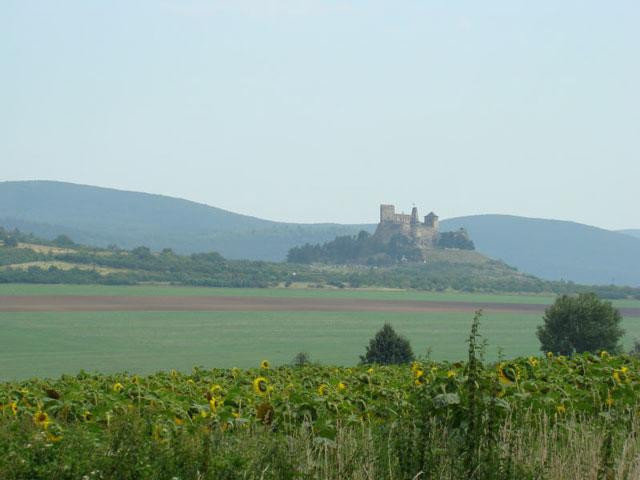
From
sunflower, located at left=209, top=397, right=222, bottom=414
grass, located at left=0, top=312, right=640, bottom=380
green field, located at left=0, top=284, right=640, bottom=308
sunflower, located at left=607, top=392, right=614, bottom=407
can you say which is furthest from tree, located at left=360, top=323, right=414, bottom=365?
green field, located at left=0, top=284, right=640, bottom=308

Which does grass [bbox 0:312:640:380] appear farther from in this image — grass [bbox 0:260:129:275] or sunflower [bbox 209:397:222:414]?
grass [bbox 0:260:129:275]

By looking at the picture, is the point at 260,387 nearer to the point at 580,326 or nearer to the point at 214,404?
the point at 214,404

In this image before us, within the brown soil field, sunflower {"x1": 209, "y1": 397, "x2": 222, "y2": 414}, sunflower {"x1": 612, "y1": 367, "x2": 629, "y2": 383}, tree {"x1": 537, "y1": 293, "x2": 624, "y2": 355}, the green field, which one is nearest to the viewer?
sunflower {"x1": 209, "y1": 397, "x2": 222, "y2": 414}

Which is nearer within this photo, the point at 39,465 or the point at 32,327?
the point at 39,465

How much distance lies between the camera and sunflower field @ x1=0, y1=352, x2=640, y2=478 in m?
9.91

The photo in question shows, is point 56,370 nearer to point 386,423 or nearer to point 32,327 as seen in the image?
point 32,327

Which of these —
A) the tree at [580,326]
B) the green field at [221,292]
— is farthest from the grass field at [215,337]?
the green field at [221,292]

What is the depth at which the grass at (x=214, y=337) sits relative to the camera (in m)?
66.8

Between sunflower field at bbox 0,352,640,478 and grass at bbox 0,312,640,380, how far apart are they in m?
36.4

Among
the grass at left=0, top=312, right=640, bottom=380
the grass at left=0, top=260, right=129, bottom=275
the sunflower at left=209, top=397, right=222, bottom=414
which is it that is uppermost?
the grass at left=0, top=260, right=129, bottom=275

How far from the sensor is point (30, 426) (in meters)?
10.4

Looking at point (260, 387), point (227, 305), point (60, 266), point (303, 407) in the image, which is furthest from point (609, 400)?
point (60, 266)

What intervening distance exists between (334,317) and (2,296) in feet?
142

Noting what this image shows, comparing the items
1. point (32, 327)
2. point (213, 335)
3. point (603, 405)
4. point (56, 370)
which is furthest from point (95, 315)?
point (603, 405)
